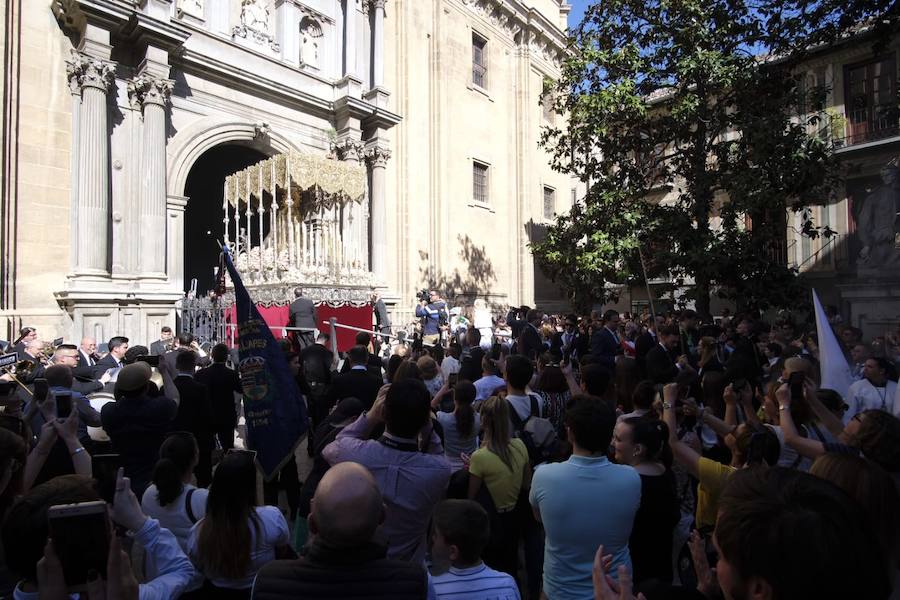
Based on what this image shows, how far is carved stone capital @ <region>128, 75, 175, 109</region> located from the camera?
42.6 ft

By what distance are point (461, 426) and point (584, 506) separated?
158 centimetres

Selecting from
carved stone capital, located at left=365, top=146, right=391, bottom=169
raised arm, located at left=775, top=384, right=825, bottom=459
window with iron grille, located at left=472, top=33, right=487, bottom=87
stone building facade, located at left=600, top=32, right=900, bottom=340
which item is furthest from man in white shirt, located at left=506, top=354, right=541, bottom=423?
window with iron grille, located at left=472, top=33, right=487, bottom=87

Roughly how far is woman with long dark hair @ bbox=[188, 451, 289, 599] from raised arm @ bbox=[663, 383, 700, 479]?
218 centimetres

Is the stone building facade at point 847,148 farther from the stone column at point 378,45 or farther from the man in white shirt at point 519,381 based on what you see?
the man in white shirt at point 519,381

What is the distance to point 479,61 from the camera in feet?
81.2

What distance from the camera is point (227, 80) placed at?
50.9ft

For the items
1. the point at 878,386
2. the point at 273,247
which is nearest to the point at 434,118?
the point at 273,247

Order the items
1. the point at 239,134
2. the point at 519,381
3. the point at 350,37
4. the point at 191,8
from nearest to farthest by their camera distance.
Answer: the point at 519,381 < the point at 191,8 < the point at 239,134 < the point at 350,37

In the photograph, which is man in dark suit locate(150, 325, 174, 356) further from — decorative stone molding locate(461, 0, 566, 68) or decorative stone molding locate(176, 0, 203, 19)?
decorative stone molding locate(461, 0, 566, 68)

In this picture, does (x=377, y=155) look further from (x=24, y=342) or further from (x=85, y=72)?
(x=24, y=342)

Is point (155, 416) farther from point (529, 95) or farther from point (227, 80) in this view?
point (529, 95)

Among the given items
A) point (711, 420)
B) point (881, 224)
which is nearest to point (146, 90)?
point (711, 420)

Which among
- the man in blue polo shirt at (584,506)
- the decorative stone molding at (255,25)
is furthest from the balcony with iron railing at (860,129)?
the man in blue polo shirt at (584,506)

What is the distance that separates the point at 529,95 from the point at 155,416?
83.5ft
